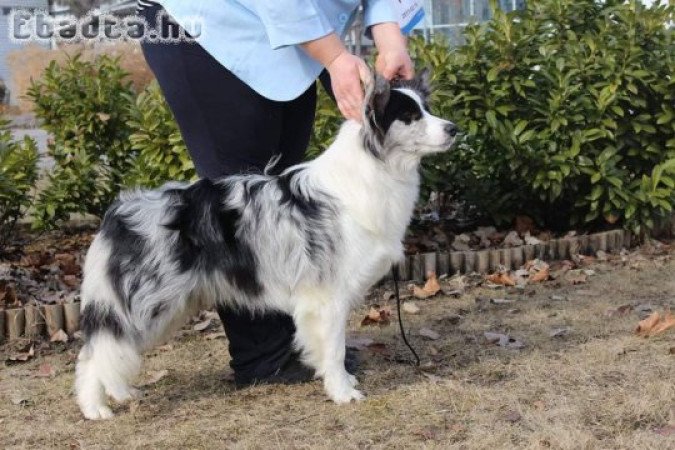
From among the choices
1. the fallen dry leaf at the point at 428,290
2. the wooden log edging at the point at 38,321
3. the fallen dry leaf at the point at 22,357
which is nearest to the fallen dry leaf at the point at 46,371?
the fallen dry leaf at the point at 22,357

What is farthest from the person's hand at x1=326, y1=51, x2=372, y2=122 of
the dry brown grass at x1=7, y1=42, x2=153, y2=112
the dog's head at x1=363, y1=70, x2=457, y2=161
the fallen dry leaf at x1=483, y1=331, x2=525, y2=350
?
the dry brown grass at x1=7, y1=42, x2=153, y2=112

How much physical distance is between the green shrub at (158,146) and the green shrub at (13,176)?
0.73 m

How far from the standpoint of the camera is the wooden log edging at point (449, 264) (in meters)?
4.95

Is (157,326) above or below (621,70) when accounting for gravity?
below

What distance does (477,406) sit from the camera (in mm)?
3635

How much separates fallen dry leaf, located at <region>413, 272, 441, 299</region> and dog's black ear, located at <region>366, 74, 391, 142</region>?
2229 mm

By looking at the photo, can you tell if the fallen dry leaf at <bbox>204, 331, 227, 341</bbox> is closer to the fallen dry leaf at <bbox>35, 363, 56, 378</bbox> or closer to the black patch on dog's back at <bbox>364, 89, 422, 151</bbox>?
the fallen dry leaf at <bbox>35, 363, 56, 378</bbox>

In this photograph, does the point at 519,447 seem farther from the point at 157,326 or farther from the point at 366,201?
the point at 157,326

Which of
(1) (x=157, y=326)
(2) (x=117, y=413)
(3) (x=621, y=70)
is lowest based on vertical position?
(2) (x=117, y=413)

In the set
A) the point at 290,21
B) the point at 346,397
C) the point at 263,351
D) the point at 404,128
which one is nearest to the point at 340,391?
the point at 346,397

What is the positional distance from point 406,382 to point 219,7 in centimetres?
176

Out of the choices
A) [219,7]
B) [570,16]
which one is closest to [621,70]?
[570,16]

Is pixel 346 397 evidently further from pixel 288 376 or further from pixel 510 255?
pixel 510 255

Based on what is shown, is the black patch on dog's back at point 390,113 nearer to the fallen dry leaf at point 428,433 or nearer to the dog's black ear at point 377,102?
the dog's black ear at point 377,102
